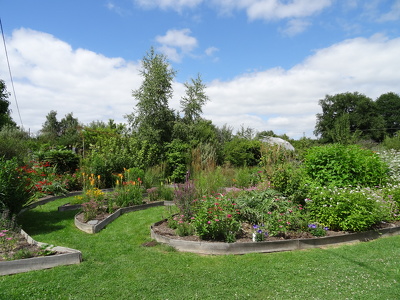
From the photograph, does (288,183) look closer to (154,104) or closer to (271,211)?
(271,211)

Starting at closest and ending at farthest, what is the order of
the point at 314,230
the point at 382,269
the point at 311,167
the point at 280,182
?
the point at 382,269 → the point at 314,230 → the point at 280,182 → the point at 311,167

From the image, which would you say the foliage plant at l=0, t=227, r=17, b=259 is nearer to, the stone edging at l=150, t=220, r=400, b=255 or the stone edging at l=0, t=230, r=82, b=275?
the stone edging at l=0, t=230, r=82, b=275

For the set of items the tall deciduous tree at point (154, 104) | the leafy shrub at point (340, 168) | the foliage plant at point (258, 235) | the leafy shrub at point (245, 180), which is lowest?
the foliage plant at point (258, 235)

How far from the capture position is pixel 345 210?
4.76m

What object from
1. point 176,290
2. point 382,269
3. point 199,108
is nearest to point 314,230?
point 382,269

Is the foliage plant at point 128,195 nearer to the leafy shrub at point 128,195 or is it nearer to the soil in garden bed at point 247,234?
the leafy shrub at point 128,195

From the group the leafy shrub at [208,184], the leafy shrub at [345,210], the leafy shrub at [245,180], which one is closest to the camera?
the leafy shrub at [345,210]

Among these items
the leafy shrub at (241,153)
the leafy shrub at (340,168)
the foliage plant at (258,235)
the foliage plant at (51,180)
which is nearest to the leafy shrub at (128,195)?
the foliage plant at (51,180)

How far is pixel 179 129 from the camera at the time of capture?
12625mm

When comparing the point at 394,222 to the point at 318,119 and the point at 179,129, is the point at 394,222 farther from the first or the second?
the point at 318,119

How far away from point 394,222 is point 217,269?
414cm

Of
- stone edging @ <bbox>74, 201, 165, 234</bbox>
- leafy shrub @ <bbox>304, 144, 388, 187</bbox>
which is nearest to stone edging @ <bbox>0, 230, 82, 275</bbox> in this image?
stone edging @ <bbox>74, 201, 165, 234</bbox>

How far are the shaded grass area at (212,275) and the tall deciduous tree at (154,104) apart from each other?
828 cm

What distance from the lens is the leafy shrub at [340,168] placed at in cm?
615
